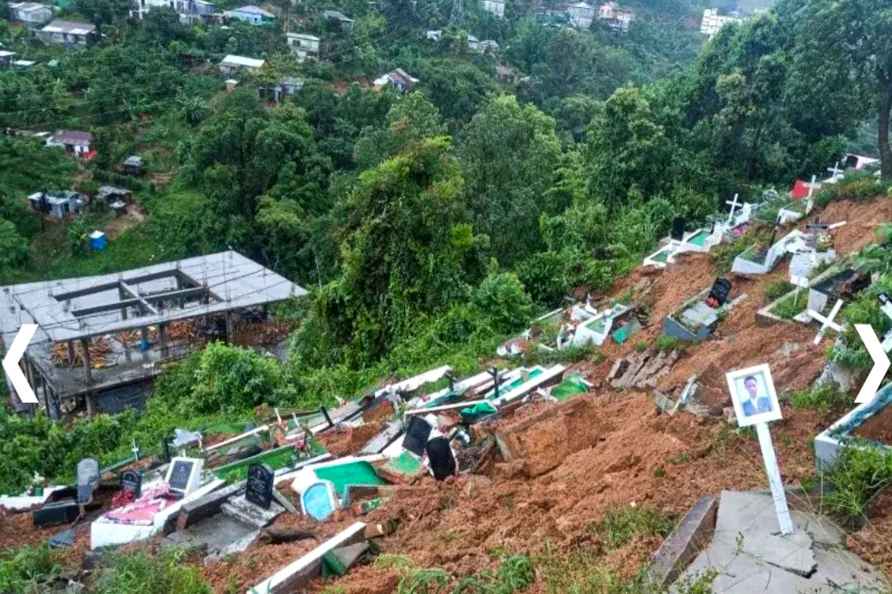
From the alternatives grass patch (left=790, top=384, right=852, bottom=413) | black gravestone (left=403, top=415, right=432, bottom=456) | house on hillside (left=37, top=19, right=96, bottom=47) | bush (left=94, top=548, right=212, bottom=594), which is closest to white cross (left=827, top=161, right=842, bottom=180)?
grass patch (left=790, top=384, right=852, bottom=413)

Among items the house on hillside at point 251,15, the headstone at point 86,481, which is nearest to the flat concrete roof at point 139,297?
the headstone at point 86,481

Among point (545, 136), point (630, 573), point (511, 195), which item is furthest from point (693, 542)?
point (545, 136)

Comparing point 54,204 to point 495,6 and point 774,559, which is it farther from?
point 495,6

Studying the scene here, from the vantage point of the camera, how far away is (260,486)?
235 inches

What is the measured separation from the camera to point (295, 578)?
15.3 ft

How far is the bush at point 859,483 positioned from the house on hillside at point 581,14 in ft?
184

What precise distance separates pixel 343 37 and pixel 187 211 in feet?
62.6

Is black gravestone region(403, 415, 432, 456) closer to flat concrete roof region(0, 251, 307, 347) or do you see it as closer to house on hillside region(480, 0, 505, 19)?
flat concrete roof region(0, 251, 307, 347)

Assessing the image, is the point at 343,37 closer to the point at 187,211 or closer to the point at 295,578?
the point at 187,211

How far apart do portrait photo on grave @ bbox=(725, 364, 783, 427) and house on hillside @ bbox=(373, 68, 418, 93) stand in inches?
1310

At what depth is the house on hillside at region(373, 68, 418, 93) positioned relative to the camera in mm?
36250

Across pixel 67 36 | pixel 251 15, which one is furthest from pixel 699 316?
pixel 251 15

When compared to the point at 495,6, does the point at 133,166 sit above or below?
below

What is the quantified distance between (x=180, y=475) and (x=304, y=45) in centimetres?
3821
